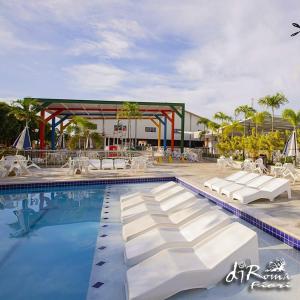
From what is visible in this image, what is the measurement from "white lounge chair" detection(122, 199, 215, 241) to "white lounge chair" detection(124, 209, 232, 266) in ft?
0.65

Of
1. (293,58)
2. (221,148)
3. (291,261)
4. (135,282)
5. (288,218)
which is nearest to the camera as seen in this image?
(135,282)

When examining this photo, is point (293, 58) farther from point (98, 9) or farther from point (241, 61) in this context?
point (98, 9)

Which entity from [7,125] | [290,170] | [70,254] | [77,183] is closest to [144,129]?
[7,125]

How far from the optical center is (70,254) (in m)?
4.88

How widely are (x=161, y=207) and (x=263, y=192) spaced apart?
2.65 metres

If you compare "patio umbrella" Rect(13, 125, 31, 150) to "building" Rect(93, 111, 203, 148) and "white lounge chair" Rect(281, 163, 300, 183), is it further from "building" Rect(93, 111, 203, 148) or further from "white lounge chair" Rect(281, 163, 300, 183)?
"building" Rect(93, 111, 203, 148)

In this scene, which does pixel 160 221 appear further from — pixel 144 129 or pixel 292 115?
pixel 144 129

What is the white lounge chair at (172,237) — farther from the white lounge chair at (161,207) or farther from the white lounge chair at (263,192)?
the white lounge chair at (263,192)

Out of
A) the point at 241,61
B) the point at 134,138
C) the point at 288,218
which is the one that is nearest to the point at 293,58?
the point at 241,61

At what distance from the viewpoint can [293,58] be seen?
13961mm

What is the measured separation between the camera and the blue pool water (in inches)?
150

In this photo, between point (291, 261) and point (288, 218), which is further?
point (288, 218)

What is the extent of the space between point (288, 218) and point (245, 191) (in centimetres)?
176

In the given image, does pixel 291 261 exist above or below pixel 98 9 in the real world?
below
